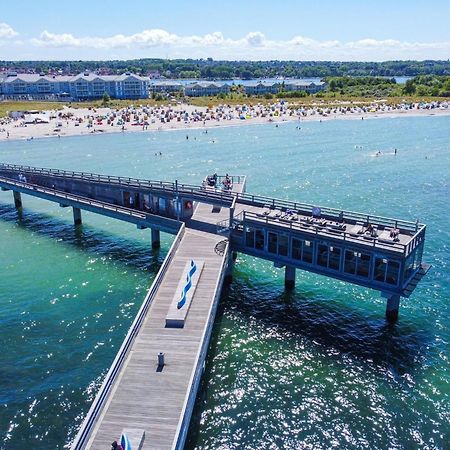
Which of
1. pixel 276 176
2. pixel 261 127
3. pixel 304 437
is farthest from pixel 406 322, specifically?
pixel 261 127

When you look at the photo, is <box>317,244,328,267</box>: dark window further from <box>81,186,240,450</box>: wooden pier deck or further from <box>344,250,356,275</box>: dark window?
<box>81,186,240,450</box>: wooden pier deck

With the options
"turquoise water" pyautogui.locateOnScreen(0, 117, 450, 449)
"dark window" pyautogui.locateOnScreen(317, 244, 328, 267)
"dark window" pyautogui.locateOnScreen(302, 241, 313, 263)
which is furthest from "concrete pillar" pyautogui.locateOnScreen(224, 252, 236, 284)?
"dark window" pyautogui.locateOnScreen(317, 244, 328, 267)

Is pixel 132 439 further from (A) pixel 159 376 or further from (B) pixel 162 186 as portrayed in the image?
(B) pixel 162 186

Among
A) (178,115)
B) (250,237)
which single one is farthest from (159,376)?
(178,115)

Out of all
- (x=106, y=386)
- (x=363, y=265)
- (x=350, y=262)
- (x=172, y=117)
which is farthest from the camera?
(x=172, y=117)

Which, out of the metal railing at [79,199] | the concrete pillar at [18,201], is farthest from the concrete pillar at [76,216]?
the concrete pillar at [18,201]
